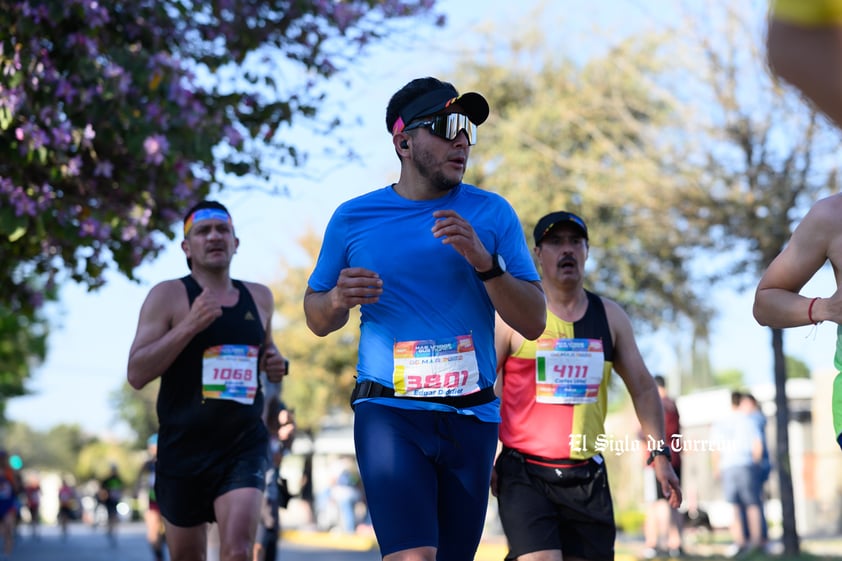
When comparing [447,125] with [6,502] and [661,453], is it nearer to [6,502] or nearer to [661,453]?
[661,453]

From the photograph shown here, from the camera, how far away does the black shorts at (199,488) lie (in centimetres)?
659

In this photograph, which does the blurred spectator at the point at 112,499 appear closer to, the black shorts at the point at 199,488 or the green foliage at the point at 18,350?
the green foliage at the point at 18,350

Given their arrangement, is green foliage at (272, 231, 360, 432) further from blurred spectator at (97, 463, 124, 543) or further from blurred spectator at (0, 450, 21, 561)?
blurred spectator at (0, 450, 21, 561)

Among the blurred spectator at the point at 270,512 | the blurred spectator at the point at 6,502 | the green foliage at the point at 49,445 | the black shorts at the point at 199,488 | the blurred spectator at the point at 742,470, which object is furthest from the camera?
the green foliage at the point at 49,445

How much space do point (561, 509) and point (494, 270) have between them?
2.17m

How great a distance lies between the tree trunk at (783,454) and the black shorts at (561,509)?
858cm

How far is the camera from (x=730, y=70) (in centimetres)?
1650

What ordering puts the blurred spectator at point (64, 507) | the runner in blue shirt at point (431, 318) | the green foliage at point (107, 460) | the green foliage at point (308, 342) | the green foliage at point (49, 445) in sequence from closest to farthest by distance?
the runner in blue shirt at point (431, 318) → the blurred spectator at point (64, 507) → the green foliage at point (308, 342) → the green foliage at point (107, 460) → the green foliage at point (49, 445)

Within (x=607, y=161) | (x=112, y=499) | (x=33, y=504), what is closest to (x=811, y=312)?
(x=607, y=161)

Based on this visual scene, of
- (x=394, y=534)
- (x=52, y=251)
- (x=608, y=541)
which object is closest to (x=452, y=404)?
(x=394, y=534)

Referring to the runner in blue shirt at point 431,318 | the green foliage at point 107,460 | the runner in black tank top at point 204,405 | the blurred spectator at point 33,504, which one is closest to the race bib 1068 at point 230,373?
the runner in black tank top at point 204,405

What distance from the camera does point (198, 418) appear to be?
21.8 ft

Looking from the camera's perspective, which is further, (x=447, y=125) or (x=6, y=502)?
(x=6, y=502)

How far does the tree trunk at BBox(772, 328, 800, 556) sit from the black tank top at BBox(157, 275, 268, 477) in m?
9.14
